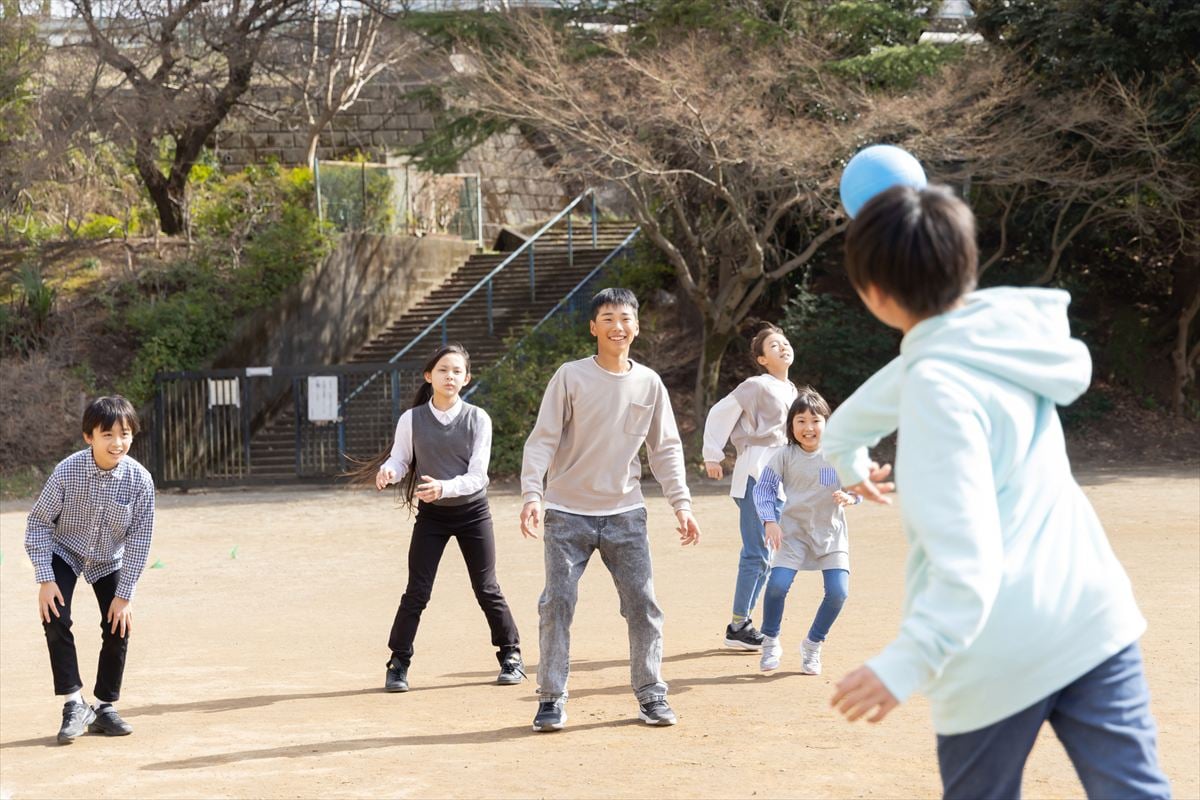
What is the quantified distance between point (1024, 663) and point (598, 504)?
390cm

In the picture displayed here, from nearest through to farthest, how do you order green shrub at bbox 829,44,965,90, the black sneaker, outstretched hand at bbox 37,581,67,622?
1. outstretched hand at bbox 37,581,67,622
2. the black sneaker
3. green shrub at bbox 829,44,965,90

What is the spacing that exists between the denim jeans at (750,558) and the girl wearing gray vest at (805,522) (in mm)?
526

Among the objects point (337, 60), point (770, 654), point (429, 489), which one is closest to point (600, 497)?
point (429, 489)

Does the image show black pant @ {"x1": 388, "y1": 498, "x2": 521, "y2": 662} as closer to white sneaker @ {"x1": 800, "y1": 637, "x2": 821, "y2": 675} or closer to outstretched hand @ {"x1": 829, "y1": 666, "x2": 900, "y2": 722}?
white sneaker @ {"x1": 800, "y1": 637, "x2": 821, "y2": 675}

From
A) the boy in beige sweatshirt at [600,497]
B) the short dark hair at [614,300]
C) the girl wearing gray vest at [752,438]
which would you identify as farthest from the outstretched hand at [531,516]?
the girl wearing gray vest at [752,438]

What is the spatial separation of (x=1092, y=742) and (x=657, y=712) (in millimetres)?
3800

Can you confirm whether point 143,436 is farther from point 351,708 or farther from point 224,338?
point 351,708

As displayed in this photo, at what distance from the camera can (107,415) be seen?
6184 mm

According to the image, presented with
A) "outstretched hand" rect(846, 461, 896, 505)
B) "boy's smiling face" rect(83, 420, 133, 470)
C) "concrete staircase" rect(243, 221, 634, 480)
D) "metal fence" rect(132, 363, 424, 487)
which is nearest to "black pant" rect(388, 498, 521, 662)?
"boy's smiling face" rect(83, 420, 133, 470)

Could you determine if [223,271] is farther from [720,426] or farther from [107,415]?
[107,415]

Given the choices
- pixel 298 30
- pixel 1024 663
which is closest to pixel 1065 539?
pixel 1024 663

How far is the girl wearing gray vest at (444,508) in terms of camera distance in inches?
291

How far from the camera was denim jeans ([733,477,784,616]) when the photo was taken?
8.02 meters

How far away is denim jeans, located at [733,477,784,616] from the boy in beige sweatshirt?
1655 mm
